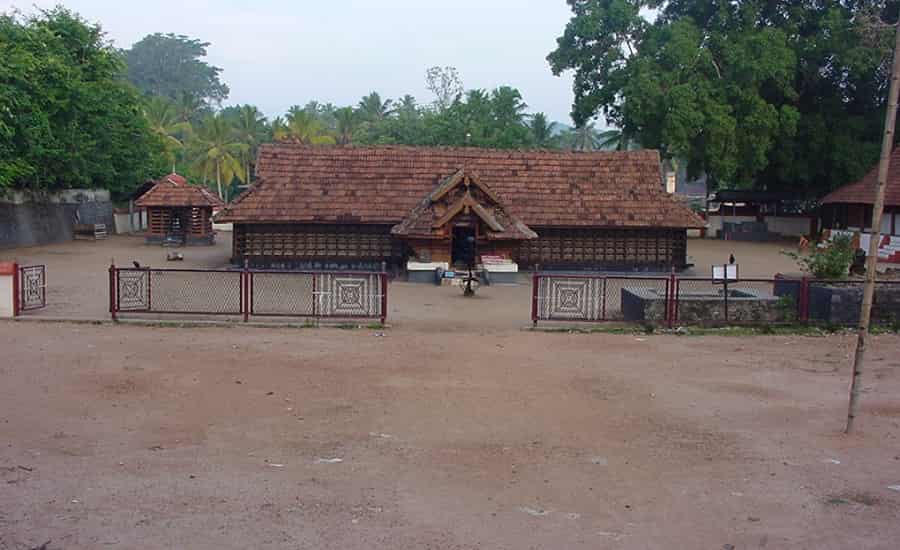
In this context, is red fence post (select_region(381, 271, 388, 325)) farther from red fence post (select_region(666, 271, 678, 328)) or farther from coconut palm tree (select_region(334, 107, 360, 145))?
coconut palm tree (select_region(334, 107, 360, 145))

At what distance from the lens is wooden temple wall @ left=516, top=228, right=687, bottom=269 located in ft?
95.7

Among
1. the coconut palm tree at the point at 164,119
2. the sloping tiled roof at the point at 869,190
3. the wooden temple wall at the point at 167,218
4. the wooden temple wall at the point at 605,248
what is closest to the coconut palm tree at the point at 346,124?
the coconut palm tree at the point at 164,119

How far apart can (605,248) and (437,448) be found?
70.8 feet

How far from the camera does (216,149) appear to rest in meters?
57.6

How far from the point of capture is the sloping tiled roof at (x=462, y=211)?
26.3 m

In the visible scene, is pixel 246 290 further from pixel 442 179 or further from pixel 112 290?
pixel 442 179

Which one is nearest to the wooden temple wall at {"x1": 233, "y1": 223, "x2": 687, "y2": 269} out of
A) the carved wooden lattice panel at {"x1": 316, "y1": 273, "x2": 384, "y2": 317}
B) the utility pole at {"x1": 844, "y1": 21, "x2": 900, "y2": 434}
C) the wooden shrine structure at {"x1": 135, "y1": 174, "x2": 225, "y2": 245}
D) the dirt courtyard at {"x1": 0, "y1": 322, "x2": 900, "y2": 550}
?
the wooden shrine structure at {"x1": 135, "y1": 174, "x2": 225, "y2": 245}

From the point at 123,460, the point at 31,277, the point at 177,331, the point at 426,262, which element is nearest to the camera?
the point at 123,460

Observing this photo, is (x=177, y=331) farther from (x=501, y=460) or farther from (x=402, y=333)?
(x=501, y=460)

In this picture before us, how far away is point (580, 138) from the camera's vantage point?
8381 cm

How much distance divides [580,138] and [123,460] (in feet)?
259

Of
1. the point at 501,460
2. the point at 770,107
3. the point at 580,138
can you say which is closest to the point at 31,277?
the point at 501,460

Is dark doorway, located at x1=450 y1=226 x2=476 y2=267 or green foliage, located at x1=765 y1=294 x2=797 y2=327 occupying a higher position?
dark doorway, located at x1=450 y1=226 x2=476 y2=267

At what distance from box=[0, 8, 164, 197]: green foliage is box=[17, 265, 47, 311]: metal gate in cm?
1286
